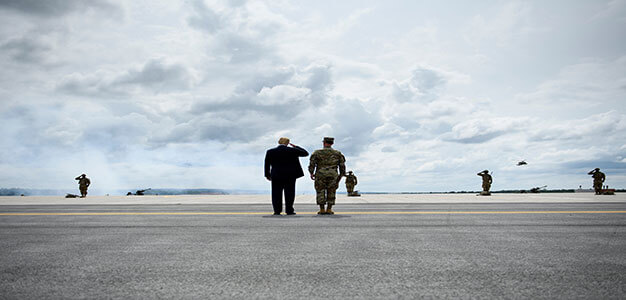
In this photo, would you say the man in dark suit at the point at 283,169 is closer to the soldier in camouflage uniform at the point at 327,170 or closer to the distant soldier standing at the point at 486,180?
the soldier in camouflage uniform at the point at 327,170

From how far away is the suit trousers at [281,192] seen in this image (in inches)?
375

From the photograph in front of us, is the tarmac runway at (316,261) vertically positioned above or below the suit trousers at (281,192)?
below

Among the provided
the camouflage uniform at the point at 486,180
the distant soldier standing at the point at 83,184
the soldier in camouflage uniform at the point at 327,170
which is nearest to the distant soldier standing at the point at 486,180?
the camouflage uniform at the point at 486,180

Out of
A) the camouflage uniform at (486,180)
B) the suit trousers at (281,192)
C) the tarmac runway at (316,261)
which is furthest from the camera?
the camouflage uniform at (486,180)

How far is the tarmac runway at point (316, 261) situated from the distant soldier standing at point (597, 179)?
1902 cm

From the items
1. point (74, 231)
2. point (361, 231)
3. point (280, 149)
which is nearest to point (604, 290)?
point (361, 231)

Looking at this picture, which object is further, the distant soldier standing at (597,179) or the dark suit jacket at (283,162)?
the distant soldier standing at (597,179)

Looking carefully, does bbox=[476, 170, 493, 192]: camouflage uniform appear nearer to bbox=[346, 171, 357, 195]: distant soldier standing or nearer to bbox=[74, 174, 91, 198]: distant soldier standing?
bbox=[346, 171, 357, 195]: distant soldier standing

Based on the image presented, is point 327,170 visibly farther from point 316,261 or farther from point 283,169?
point 316,261

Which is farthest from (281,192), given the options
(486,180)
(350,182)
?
(486,180)

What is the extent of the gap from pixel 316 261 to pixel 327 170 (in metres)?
5.81

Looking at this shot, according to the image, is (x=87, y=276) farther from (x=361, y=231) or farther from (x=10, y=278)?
(x=361, y=231)

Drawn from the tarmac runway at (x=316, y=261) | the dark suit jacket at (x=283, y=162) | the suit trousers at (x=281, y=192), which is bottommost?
the tarmac runway at (x=316, y=261)

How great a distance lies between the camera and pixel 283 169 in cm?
974
